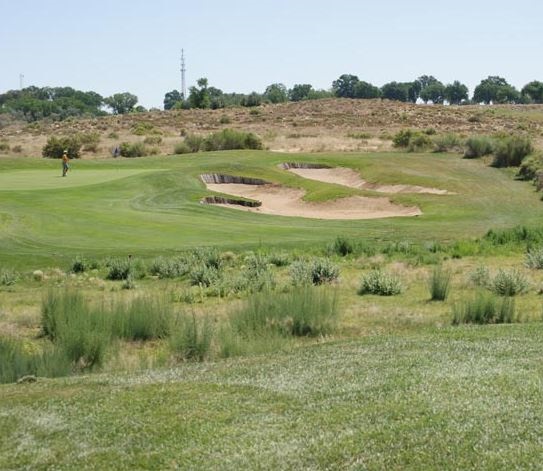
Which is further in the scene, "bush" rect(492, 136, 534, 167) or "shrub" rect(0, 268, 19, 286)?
"bush" rect(492, 136, 534, 167)

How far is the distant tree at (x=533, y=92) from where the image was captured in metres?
188

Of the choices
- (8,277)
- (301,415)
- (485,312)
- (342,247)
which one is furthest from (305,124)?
(301,415)

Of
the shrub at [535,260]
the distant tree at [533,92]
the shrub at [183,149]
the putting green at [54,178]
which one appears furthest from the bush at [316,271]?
the distant tree at [533,92]

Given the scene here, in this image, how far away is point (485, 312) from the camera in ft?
50.9

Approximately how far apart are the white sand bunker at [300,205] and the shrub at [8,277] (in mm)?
14760

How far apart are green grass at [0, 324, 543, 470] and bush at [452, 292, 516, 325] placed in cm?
441

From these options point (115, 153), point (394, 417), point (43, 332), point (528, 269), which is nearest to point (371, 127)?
point (115, 153)

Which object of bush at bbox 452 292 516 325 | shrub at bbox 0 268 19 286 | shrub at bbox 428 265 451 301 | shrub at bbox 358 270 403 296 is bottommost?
shrub at bbox 0 268 19 286

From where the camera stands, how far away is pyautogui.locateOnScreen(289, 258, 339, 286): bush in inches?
816

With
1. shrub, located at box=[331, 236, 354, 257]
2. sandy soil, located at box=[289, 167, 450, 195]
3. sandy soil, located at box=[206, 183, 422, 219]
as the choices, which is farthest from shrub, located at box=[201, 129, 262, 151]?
shrub, located at box=[331, 236, 354, 257]

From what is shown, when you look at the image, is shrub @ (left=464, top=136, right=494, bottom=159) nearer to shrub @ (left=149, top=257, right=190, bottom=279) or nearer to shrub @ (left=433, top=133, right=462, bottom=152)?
shrub @ (left=433, top=133, right=462, bottom=152)

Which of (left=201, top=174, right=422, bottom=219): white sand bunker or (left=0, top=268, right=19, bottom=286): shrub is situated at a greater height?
(left=0, top=268, right=19, bottom=286): shrub

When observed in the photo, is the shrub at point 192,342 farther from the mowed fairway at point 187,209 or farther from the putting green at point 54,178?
the putting green at point 54,178

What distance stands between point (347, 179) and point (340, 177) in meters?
0.68
